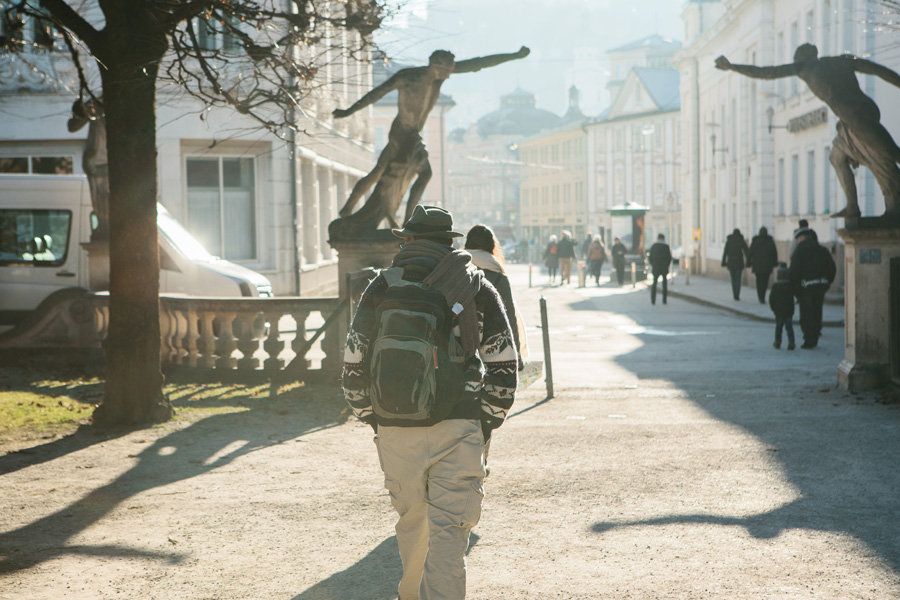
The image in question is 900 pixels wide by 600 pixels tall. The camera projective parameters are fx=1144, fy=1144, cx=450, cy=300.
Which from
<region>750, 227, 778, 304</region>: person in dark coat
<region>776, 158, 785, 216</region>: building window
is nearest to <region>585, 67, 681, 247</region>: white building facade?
<region>776, 158, 785, 216</region>: building window

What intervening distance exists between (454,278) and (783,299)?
1305cm

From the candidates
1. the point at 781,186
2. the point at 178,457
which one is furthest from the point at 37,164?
the point at 781,186

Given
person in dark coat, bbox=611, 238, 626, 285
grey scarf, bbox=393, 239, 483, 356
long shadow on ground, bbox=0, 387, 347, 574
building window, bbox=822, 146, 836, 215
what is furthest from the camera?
person in dark coat, bbox=611, 238, 626, 285

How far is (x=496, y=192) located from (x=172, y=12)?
111 meters

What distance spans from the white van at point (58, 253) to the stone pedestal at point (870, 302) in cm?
770

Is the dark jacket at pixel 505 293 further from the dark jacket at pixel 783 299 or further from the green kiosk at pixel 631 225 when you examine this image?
the green kiosk at pixel 631 225

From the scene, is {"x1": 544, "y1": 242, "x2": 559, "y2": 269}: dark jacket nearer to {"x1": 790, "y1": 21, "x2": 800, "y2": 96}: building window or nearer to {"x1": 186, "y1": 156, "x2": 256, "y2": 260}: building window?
{"x1": 790, "y1": 21, "x2": 800, "y2": 96}: building window

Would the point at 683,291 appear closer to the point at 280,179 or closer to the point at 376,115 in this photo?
the point at 280,179

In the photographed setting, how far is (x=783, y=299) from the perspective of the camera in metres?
16.5

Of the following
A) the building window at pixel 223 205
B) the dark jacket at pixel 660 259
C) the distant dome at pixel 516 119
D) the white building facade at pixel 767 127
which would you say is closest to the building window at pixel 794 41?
the white building facade at pixel 767 127

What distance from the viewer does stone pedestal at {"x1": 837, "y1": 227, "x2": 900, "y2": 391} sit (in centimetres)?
1109

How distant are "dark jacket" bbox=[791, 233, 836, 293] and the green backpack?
43.0 feet

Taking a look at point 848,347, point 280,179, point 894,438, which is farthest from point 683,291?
point 894,438

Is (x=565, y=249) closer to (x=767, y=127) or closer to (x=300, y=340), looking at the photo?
(x=767, y=127)
